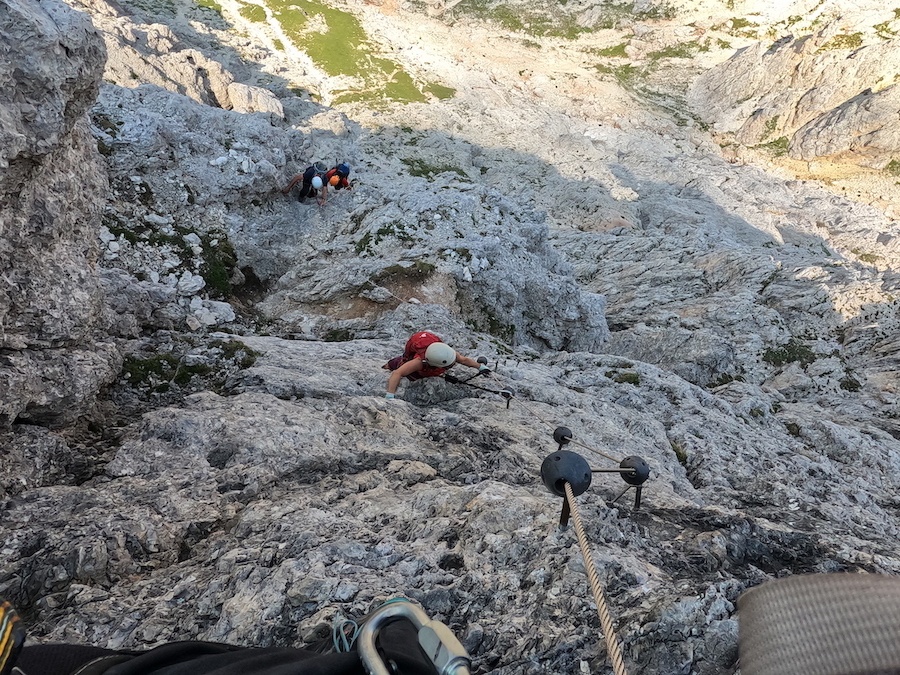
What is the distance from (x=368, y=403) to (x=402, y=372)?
1.45 meters

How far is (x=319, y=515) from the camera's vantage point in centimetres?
569

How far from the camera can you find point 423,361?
409 inches

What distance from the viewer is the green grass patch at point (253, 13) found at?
59.5 meters

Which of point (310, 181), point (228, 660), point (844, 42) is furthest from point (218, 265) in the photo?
point (844, 42)

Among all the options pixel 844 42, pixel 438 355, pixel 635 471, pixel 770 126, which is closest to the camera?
pixel 635 471

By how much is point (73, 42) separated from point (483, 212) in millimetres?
16456

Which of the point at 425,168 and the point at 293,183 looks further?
the point at 425,168

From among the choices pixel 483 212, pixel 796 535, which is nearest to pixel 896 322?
pixel 483 212

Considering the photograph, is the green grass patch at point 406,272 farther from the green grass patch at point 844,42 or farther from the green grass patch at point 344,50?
the green grass patch at point 844,42

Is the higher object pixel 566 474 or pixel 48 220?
pixel 48 220

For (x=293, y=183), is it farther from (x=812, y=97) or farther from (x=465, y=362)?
(x=812, y=97)

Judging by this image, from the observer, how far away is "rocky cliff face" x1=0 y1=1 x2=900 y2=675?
4559 mm

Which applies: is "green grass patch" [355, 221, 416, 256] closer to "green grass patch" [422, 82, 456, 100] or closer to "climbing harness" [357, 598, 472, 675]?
"climbing harness" [357, 598, 472, 675]

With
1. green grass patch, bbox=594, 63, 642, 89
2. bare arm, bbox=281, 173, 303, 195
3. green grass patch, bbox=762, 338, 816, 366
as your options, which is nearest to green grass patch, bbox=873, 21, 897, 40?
green grass patch, bbox=594, 63, 642, 89
